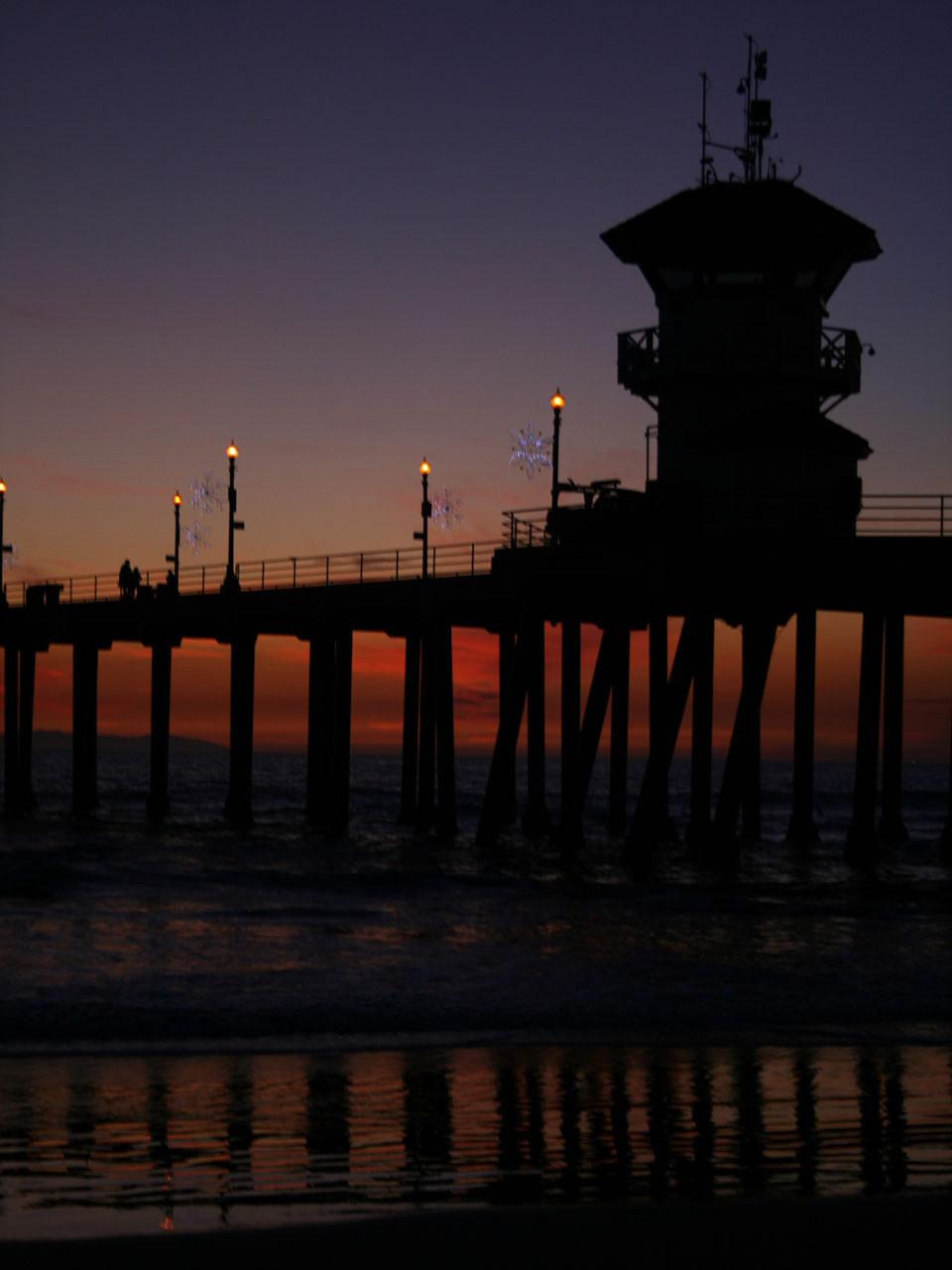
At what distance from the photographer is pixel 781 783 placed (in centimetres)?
11888

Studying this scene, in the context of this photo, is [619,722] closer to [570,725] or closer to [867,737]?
[570,725]

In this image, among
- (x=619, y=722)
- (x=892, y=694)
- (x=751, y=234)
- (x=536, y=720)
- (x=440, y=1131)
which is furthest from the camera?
(x=619, y=722)

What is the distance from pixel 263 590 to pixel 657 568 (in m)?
15.7

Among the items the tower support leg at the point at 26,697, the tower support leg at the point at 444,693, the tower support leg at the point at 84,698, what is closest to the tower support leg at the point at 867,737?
the tower support leg at the point at 444,693

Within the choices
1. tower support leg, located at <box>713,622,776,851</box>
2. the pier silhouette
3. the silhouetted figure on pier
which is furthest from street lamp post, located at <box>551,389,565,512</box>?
the silhouetted figure on pier

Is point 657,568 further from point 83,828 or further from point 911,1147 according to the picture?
point 83,828

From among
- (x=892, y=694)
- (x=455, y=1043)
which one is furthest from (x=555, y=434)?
(x=455, y=1043)

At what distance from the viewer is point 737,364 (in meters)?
30.7

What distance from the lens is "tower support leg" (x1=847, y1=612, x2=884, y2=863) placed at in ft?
91.6

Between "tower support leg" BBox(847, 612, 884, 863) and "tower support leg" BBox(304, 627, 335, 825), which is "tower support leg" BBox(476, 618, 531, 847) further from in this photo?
"tower support leg" BBox(304, 627, 335, 825)

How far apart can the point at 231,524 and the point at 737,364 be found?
15.8m

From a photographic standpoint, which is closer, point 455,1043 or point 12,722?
point 455,1043

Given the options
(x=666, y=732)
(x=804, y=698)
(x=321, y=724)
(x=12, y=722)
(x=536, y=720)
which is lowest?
(x=12, y=722)

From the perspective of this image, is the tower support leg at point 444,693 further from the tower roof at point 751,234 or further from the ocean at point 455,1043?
the tower roof at point 751,234
